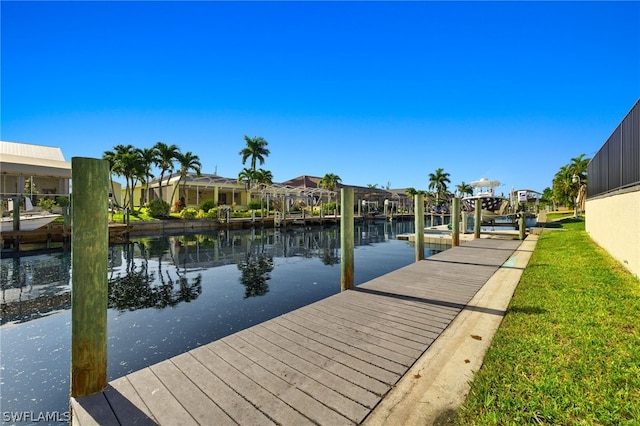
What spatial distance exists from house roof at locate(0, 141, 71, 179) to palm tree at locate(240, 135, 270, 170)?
66.9ft

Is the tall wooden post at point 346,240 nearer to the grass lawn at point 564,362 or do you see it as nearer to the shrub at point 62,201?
the grass lawn at point 564,362

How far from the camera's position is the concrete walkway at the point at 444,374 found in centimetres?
263

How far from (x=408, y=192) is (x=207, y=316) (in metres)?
75.3

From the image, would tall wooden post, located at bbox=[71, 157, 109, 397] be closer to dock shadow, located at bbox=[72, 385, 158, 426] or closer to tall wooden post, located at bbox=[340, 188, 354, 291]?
dock shadow, located at bbox=[72, 385, 158, 426]

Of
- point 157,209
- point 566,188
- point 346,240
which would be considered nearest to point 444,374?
point 346,240

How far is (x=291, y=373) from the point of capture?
3.36 meters

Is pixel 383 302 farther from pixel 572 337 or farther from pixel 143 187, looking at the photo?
pixel 143 187

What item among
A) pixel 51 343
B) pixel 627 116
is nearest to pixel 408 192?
pixel 627 116

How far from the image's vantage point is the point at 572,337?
3777mm

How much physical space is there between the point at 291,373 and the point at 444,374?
1.62 m

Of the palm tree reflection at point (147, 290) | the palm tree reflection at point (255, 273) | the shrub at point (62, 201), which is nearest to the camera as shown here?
the palm tree reflection at point (147, 290)

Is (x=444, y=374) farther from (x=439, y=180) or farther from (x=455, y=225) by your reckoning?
(x=439, y=180)

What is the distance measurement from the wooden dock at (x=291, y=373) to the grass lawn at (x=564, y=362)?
33.3 inches

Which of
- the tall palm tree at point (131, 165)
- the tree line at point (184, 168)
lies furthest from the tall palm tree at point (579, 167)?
the tall palm tree at point (131, 165)
